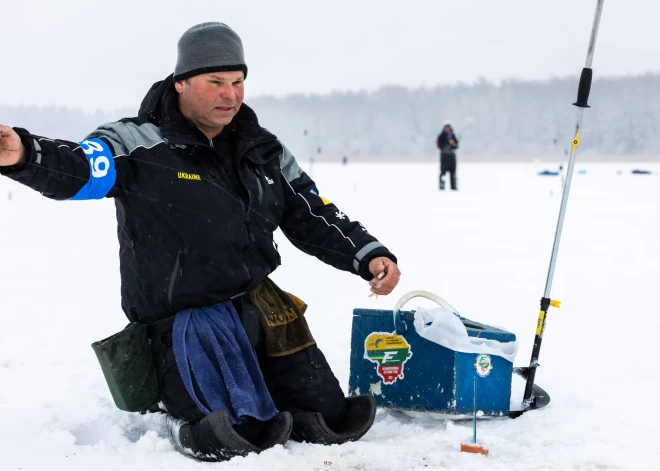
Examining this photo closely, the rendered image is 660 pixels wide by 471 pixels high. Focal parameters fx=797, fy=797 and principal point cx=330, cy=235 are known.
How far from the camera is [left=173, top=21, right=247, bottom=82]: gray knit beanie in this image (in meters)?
2.89

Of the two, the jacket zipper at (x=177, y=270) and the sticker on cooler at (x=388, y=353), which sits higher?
the jacket zipper at (x=177, y=270)

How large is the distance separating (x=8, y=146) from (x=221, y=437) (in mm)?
1135

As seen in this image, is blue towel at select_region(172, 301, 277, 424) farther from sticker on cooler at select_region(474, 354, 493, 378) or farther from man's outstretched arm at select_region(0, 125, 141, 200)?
sticker on cooler at select_region(474, 354, 493, 378)

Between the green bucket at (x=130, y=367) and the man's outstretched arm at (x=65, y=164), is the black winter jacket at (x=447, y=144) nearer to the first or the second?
the green bucket at (x=130, y=367)

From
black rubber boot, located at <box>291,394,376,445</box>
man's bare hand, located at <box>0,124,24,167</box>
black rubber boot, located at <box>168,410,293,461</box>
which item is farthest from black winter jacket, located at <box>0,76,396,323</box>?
black rubber boot, located at <box>291,394,376,445</box>

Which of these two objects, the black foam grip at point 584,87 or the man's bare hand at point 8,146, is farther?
the black foam grip at point 584,87

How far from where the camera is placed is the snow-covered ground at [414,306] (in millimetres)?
2729

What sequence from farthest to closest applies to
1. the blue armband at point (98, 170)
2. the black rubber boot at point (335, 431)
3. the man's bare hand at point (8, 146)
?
the black rubber boot at point (335, 431), the blue armband at point (98, 170), the man's bare hand at point (8, 146)

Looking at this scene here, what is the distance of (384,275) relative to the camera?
9.80 ft

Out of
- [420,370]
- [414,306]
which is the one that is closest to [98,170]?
[420,370]

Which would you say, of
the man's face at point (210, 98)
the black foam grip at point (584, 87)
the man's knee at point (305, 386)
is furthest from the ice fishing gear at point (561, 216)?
the man's face at point (210, 98)

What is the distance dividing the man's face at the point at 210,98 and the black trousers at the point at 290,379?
2.28 ft

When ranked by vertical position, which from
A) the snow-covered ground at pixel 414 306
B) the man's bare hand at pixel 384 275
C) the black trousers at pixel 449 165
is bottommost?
the black trousers at pixel 449 165

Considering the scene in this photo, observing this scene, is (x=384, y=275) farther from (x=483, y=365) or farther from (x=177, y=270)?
(x=177, y=270)
